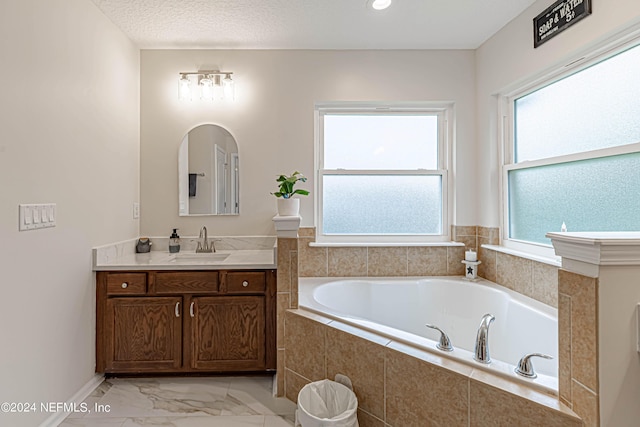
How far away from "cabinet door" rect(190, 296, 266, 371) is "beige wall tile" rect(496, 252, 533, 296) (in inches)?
67.1

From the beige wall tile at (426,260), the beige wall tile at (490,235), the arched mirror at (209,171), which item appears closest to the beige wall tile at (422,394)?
the beige wall tile at (426,260)

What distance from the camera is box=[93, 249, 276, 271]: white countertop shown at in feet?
7.07

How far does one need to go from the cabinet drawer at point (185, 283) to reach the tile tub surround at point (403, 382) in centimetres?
59

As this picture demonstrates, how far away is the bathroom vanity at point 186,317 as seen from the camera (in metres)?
2.14

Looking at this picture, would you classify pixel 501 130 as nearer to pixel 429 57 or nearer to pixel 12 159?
pixel 429 57

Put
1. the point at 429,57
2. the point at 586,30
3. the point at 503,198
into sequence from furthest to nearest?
the point at 429,57 → the point at 503,198 → the point at 586,30

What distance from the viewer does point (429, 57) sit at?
2.75 m

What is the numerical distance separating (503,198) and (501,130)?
0.52 m

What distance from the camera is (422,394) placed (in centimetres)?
137

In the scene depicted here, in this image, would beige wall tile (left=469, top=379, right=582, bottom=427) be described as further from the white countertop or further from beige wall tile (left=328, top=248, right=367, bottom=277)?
beige wall tile (left=328, top=248, right=367, bottom=277)

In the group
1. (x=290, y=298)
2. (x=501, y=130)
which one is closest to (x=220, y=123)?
(x=290, y=298)

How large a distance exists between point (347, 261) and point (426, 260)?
643 mm

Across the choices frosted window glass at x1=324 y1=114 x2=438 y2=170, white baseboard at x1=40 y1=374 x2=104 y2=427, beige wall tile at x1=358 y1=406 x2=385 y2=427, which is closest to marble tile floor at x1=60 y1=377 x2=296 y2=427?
white baseboard at x1=40 y1=374 x2=104 y2=427

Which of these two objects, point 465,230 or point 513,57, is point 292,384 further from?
point 513,57
